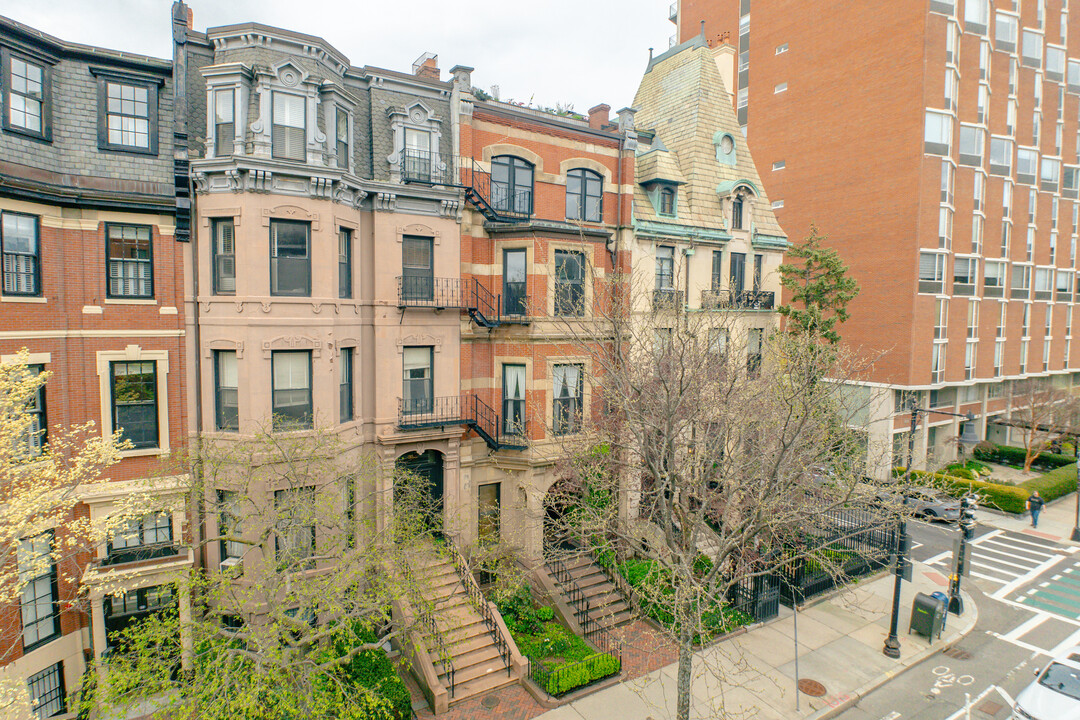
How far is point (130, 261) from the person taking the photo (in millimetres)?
14703

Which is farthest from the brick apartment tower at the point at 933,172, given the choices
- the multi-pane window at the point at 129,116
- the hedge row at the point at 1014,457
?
the multi-pane window at the point at 129,116

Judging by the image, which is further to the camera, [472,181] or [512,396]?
[512,396]

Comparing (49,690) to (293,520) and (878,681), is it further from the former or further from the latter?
(878,681)

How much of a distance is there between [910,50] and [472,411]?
1395 inches

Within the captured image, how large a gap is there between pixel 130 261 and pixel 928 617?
25570mm

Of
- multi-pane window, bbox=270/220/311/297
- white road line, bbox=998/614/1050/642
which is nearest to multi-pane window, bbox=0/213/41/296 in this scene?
multi-pane window, bbox=270/220/311/297

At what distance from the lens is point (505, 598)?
17141 millimetres

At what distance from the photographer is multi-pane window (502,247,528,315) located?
19812mm

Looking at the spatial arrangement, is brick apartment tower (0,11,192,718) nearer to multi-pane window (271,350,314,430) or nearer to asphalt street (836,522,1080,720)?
multi-pane window (271,350,314,430)

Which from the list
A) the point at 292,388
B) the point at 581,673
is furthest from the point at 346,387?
the point at 581,673

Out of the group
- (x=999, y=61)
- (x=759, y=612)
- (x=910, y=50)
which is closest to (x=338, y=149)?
(x=759, y=612)

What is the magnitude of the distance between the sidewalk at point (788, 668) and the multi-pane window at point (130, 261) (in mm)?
15381

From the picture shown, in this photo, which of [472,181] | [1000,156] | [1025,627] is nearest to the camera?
[1025,627]

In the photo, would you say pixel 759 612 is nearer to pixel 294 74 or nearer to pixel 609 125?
pixel 609 125
